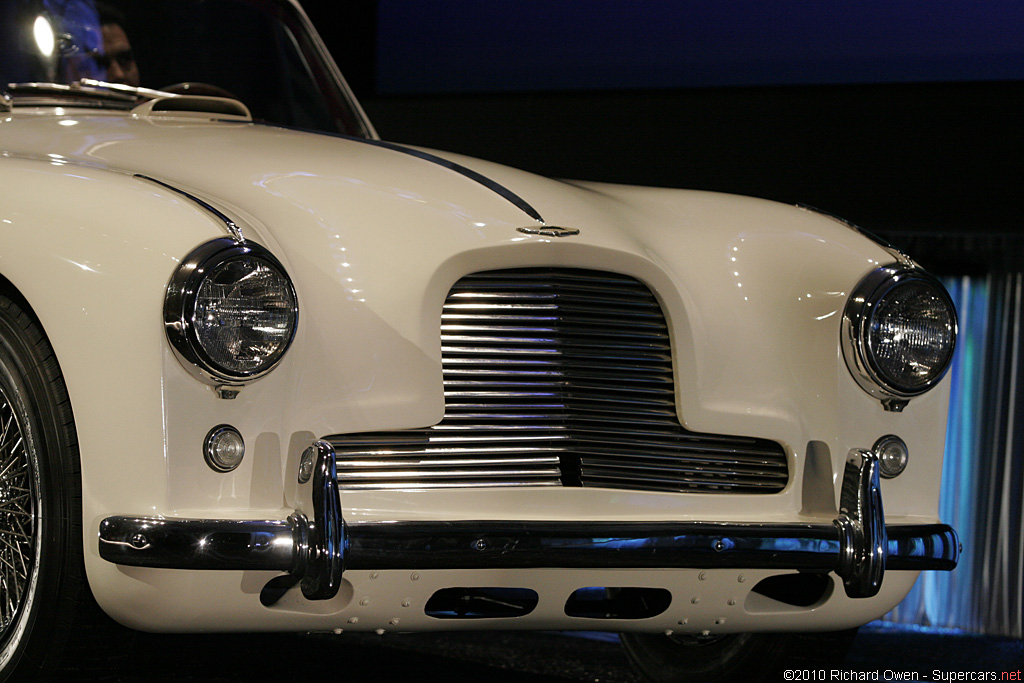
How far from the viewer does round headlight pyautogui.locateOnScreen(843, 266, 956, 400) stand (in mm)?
2447

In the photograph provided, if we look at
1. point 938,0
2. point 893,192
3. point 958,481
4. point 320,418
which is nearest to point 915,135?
point 893,192

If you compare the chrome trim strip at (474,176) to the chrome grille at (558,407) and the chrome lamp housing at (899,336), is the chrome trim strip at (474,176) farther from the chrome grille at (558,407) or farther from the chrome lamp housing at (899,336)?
the chrome lamp housing at (899,336)

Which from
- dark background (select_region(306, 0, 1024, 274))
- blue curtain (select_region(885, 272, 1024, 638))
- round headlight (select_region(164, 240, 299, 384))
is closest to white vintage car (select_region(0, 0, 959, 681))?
round headlight (select_region(164, 240, 299, 384))

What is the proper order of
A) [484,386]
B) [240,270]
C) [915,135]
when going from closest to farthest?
1. [240,270]
2. [484,386]
3. [915,135]

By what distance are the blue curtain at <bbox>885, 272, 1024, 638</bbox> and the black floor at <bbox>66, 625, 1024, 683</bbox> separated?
1.36 metres

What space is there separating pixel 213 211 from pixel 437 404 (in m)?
0.53

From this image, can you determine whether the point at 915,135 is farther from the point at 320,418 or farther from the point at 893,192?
the point at 320,418

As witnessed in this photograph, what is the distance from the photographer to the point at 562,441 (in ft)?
7.45

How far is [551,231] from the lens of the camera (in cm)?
235

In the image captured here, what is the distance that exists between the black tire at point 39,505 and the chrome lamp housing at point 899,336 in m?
1.54

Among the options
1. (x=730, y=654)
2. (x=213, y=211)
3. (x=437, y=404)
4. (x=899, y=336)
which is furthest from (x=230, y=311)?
(x=730, y=654)

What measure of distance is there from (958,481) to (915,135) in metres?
1.57

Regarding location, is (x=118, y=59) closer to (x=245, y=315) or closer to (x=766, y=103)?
(x=245, y=315)

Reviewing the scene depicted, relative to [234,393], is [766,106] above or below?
above
